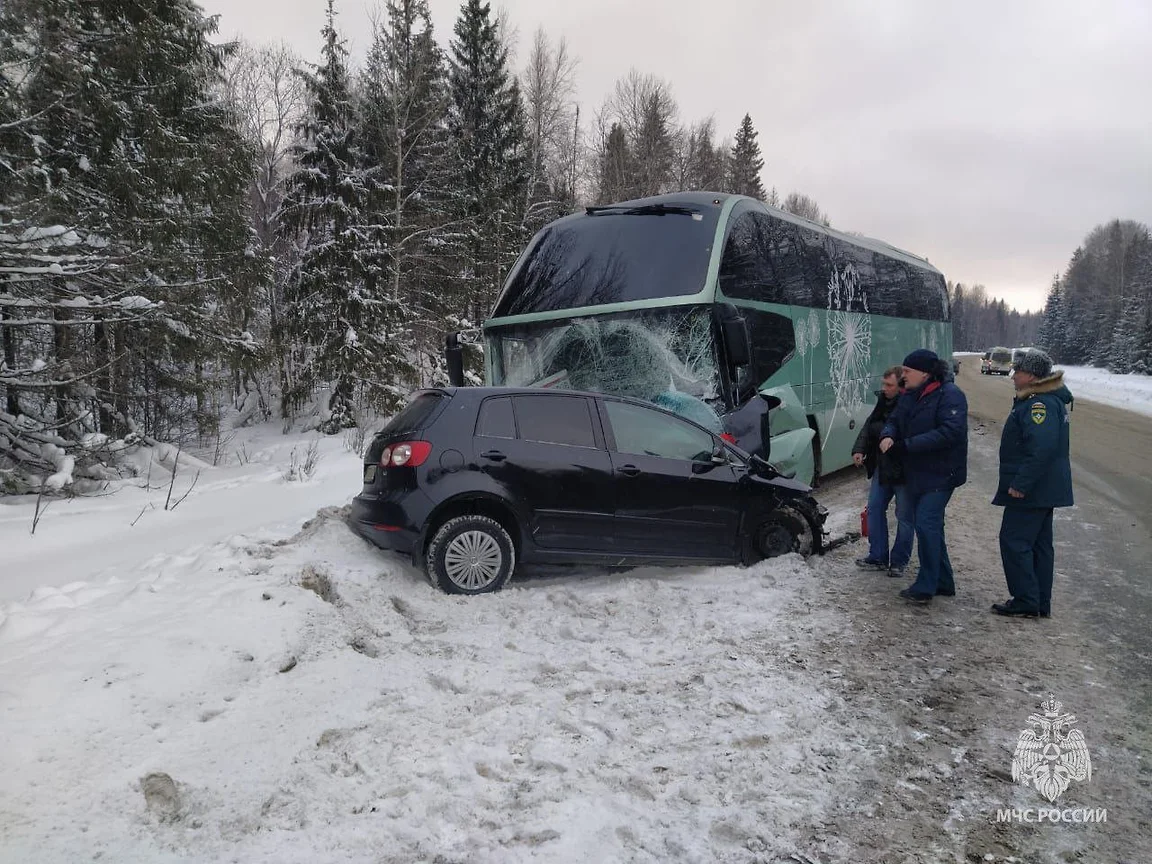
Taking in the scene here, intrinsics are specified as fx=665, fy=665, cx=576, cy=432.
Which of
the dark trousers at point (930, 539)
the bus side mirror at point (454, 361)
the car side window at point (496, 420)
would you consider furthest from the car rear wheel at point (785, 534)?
the bus side mirror at point (454, 361)

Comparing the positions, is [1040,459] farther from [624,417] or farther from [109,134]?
[109,134]

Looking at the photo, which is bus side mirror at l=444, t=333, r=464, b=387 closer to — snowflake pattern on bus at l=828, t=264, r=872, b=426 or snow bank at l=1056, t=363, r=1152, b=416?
snowflake pattern on bus at l=828, t=264, r=872, b=426

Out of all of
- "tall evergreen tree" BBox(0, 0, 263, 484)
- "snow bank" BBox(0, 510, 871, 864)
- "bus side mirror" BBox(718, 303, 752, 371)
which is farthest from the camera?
"tall evergreen tree" BBox(0, 0, 263, 484)

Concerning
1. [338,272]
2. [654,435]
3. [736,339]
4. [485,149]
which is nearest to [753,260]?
[736,339]

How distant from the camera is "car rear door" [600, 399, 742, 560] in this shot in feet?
18.1

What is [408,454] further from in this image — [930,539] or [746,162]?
[746,162]

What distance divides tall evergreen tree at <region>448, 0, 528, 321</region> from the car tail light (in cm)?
1697

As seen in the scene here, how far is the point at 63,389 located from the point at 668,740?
1033 cm

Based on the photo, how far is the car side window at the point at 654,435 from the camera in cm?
569

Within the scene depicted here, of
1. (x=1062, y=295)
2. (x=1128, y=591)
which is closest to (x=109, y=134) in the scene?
(x=1128, y=591)

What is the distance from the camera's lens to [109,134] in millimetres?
10758

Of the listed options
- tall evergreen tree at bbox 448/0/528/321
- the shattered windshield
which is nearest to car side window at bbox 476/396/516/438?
the shattered windshield

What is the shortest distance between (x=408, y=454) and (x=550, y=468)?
3.67 ft

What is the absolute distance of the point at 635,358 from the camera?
678 centimetres
